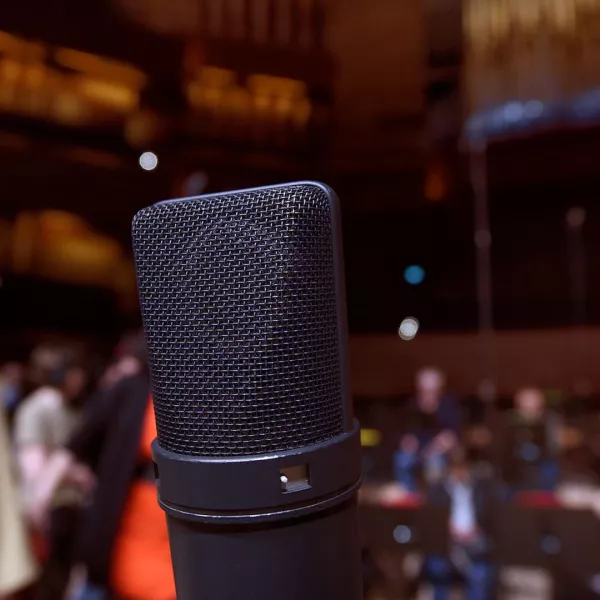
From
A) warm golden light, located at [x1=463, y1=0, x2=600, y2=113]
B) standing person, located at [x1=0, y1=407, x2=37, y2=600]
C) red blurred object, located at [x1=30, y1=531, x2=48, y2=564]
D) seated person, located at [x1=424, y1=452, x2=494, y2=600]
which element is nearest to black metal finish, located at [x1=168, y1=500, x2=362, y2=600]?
standing person, located at [x1=0, y1=407, x2=37, y2=600]

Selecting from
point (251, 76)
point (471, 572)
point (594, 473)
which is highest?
point (251, 76)

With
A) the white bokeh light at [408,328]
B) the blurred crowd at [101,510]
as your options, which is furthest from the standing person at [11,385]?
the white bokeh light at [408,328]

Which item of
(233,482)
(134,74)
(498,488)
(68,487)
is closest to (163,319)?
(233,482)

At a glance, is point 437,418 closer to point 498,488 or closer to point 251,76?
point 498,488

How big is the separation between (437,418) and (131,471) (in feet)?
14.4

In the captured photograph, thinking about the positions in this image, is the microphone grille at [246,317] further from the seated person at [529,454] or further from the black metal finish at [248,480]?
the seated person at [529,454]

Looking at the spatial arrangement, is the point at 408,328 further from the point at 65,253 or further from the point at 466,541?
the point at 65,253

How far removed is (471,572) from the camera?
402 cm

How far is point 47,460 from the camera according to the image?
348 centimetres

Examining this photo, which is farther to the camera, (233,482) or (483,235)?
(483,235)

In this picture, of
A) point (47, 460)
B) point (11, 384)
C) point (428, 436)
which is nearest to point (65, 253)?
point (11, 384)

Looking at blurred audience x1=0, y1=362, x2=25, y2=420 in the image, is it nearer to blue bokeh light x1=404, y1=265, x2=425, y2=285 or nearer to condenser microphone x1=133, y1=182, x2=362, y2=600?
condenser microphone x1=133, y1=182, x2=362, y2=600

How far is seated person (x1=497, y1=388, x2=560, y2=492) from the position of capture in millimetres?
4656

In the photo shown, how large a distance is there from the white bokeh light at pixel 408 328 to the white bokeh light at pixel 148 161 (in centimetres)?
329
